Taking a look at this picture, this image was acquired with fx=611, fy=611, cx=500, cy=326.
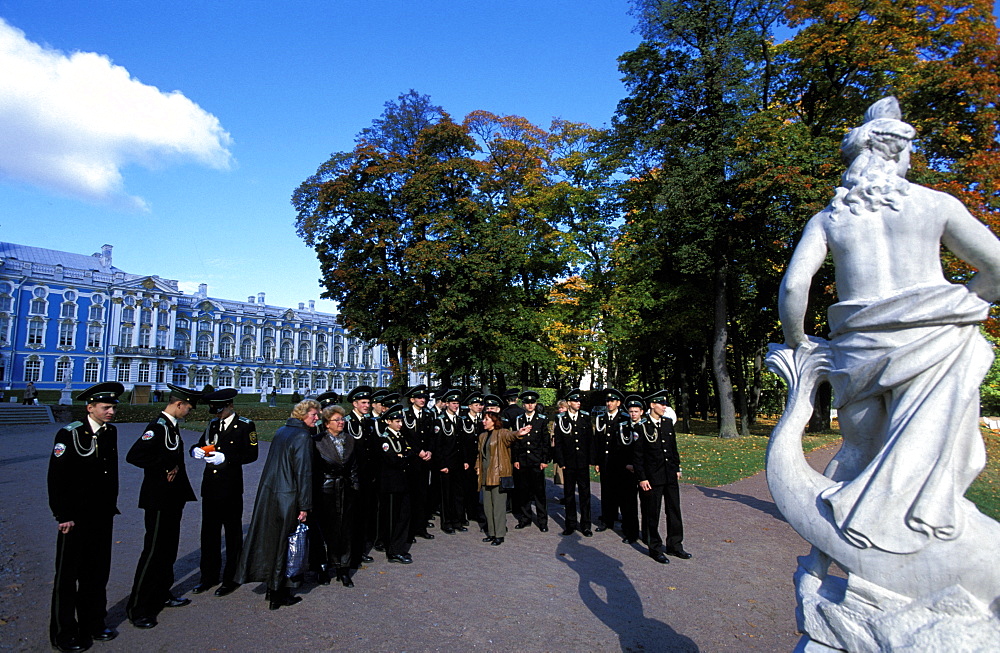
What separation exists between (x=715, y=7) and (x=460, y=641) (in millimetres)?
23358

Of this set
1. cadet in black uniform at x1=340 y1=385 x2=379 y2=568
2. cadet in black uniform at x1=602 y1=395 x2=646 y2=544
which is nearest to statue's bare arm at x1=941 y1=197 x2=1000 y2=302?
cadet in black uniform at x1=602 y1=395 x2=646 y2=544

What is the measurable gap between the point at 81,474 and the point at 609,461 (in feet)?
21.7

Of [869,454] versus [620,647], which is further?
[620,647]

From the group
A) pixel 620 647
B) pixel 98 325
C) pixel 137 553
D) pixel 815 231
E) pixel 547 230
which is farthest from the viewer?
pixel 98 325

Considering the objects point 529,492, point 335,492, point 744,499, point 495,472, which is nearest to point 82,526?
point 335,492

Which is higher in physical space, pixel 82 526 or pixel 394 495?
pixel 82 526

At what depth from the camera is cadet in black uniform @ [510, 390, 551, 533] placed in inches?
365

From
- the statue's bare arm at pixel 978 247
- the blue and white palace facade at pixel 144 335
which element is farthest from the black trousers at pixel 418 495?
the blue and white palace facade at pixel 144 335

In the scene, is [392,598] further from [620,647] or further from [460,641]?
[620,647]

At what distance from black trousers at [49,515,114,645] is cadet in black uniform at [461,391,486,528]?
206 inches

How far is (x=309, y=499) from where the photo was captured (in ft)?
19.2

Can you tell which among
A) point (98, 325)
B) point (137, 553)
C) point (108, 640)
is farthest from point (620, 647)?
point (98, 325)

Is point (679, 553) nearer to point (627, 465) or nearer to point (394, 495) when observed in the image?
point (627, 465)

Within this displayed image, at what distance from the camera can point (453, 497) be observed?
9.36 metres
